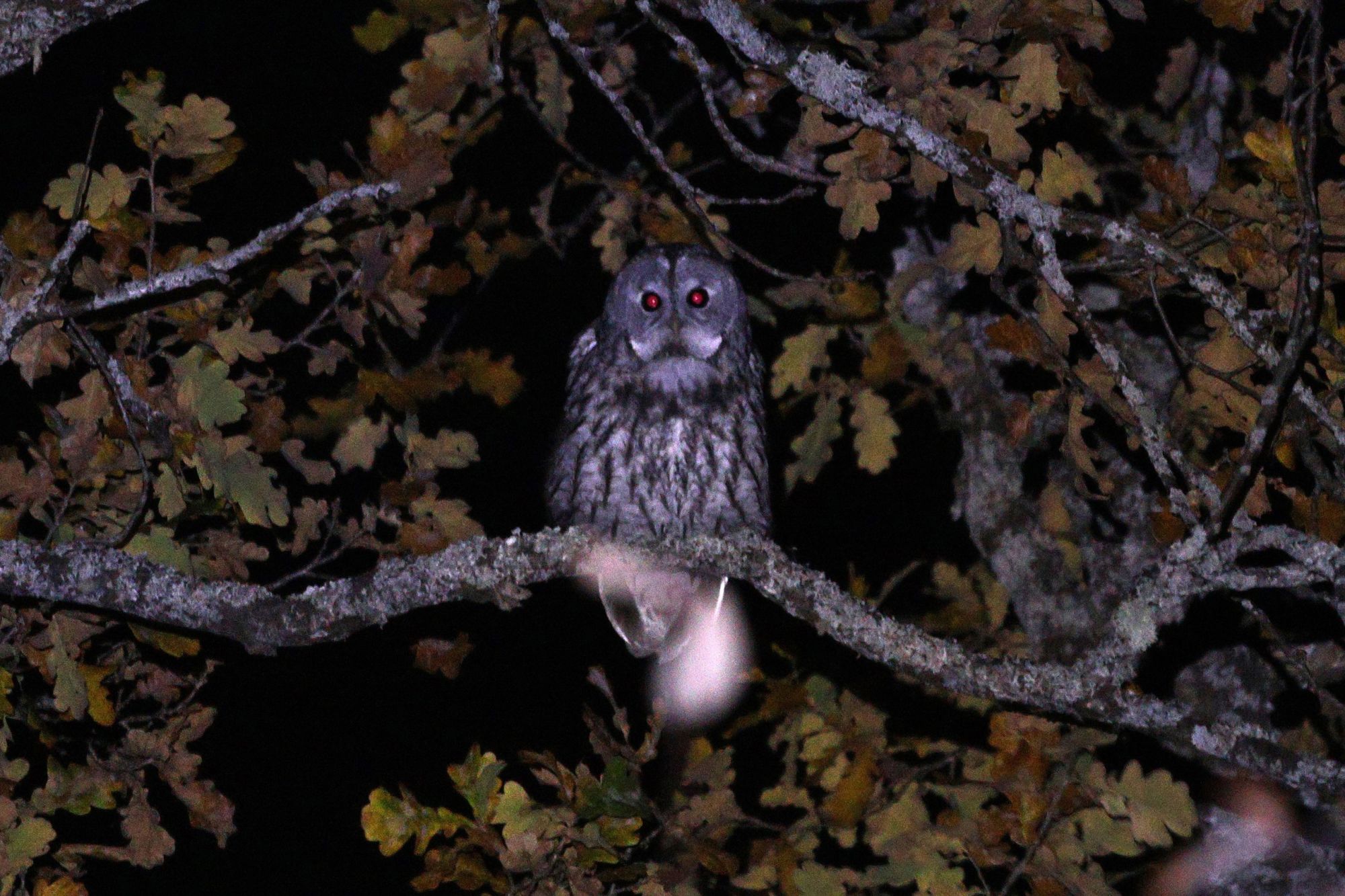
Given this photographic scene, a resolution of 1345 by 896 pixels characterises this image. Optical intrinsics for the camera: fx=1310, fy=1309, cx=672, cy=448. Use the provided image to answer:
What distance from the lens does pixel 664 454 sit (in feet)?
13.4

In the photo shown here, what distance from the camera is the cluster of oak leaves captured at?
9.32 ft

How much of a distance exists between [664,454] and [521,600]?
1.37m

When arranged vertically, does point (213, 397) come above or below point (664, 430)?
above

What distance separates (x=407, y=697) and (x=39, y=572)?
15.2 ft

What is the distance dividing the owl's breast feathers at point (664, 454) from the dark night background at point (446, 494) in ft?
3.94

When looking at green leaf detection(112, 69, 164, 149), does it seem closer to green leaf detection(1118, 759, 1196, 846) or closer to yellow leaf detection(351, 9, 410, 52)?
yellow leaf detection(351, 9, 410, 52)

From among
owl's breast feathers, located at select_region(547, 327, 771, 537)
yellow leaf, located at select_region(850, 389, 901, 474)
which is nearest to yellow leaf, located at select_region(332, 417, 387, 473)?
owl's breast feathers, located at select_region(547, 327, 771, 537)

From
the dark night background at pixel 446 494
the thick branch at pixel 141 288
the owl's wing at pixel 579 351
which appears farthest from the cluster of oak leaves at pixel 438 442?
the dark night background at pixel 446 494

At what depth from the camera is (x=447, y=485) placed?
26.9 feet

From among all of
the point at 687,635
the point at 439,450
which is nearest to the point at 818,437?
the point at 687,635

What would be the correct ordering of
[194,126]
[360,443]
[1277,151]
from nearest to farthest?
[1277,151] → [194,126] → [360,443]

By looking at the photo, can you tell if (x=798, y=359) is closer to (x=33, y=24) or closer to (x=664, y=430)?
(x=664, y=430)

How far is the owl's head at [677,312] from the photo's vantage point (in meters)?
4.21

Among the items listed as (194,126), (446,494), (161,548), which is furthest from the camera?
(446,494)
